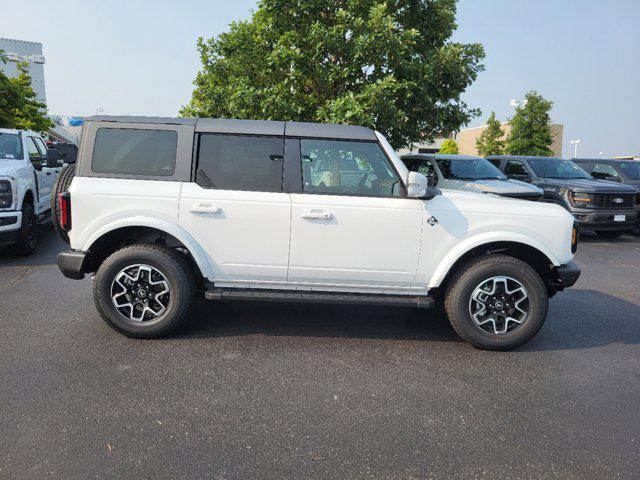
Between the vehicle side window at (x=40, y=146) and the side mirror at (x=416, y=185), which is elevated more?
the vehicle side window at (x=40, y=146)

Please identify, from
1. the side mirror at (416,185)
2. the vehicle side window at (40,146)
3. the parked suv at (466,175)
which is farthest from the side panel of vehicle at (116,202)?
the parked suv at (466,175)

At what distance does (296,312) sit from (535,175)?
8.65 metres

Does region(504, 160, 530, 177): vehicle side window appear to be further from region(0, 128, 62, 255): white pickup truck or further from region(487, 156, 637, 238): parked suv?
region(0, 128, 62, 255): white pickup truck

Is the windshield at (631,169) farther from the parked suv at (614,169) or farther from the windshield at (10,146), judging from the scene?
the windshield at (10,146)

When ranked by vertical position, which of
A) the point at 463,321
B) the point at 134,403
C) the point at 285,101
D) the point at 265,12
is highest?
the point at 265,12

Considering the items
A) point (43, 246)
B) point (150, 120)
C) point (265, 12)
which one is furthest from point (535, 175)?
point (43, 246)

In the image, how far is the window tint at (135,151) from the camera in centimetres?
428

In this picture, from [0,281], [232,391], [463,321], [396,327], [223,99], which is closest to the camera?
[232,391]

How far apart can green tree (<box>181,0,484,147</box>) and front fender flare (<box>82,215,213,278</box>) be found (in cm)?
684

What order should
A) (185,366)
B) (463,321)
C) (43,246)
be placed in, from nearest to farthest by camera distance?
(185,366) → (463,321) → (43,246)

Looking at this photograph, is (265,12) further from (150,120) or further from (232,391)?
(232,391)

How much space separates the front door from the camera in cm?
416

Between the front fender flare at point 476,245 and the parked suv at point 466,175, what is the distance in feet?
16.8

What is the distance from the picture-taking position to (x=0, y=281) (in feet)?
20.5
